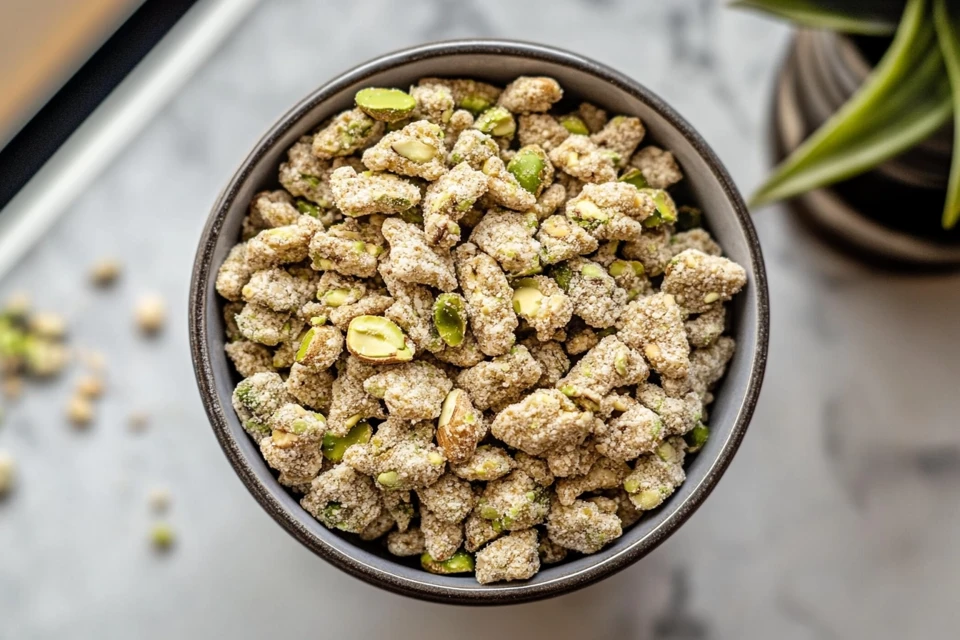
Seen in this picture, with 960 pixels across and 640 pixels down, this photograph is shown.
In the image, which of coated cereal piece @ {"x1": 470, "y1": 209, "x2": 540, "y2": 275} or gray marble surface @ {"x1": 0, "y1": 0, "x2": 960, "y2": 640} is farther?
gray marble surface @ {"x1": 0, "y1": 0, "x2": 960, "y2": 640}

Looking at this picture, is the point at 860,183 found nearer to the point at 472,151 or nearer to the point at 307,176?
Answer: the point at 472,151

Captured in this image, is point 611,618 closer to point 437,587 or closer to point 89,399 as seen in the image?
point 437,587

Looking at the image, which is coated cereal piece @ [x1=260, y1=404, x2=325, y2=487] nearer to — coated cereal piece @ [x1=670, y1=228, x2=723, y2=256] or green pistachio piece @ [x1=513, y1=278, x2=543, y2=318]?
green pistachio piece @ [x1=513, y1=278, x2=543, y2=318]

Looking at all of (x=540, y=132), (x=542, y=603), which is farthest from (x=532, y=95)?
(x=542, y=603)

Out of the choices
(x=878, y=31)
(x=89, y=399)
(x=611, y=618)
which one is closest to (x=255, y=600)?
(x=89, y=399)

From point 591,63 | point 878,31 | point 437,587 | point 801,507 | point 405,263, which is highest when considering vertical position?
point 878,31

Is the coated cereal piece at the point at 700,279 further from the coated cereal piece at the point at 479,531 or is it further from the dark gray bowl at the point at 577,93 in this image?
the coated cereal piece at the point at 479,531

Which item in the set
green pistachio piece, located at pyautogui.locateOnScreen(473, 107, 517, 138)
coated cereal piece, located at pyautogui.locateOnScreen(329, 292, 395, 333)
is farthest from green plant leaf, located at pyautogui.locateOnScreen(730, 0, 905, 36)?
coated cereal piece, located at pyautogui.locateOnScreen(329, 292, 395, 333)
